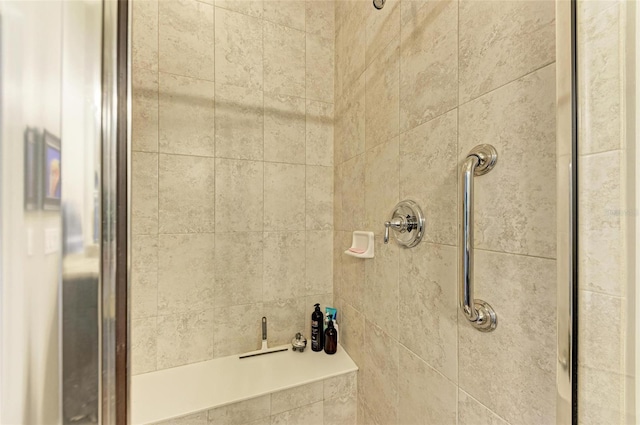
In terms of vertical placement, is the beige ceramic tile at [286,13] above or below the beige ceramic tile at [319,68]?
above

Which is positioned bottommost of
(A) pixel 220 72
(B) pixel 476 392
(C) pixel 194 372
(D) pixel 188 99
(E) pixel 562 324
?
(C) pixel 194 372

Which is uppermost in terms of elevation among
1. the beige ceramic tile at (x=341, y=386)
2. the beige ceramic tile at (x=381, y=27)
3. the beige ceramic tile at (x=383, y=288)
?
the beige ceramic tile at (x=381, y=27)

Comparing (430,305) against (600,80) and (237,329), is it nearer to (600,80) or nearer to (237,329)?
(600,80)

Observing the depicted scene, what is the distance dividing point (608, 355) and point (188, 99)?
4.92 feet

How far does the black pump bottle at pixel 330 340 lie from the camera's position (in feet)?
4.30

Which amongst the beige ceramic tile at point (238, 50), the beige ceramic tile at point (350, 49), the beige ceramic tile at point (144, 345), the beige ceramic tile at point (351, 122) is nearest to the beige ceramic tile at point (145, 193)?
the beige ceramic tile at point (144, 345)

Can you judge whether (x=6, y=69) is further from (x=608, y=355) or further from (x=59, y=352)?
(x=608, y=355)

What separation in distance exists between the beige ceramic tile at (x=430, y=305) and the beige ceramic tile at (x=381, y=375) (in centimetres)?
12

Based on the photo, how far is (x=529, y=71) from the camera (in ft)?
1.68

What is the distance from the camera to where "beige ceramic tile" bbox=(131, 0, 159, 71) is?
3.70 ft

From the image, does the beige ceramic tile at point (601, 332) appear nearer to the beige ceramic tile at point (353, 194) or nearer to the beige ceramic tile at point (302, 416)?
the beige ceramic tile at point (353, 194)

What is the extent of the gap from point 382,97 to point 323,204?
63 centimetres

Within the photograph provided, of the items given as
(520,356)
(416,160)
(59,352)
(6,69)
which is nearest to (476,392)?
(520,356)

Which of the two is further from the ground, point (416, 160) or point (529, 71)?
point (529, 71)
